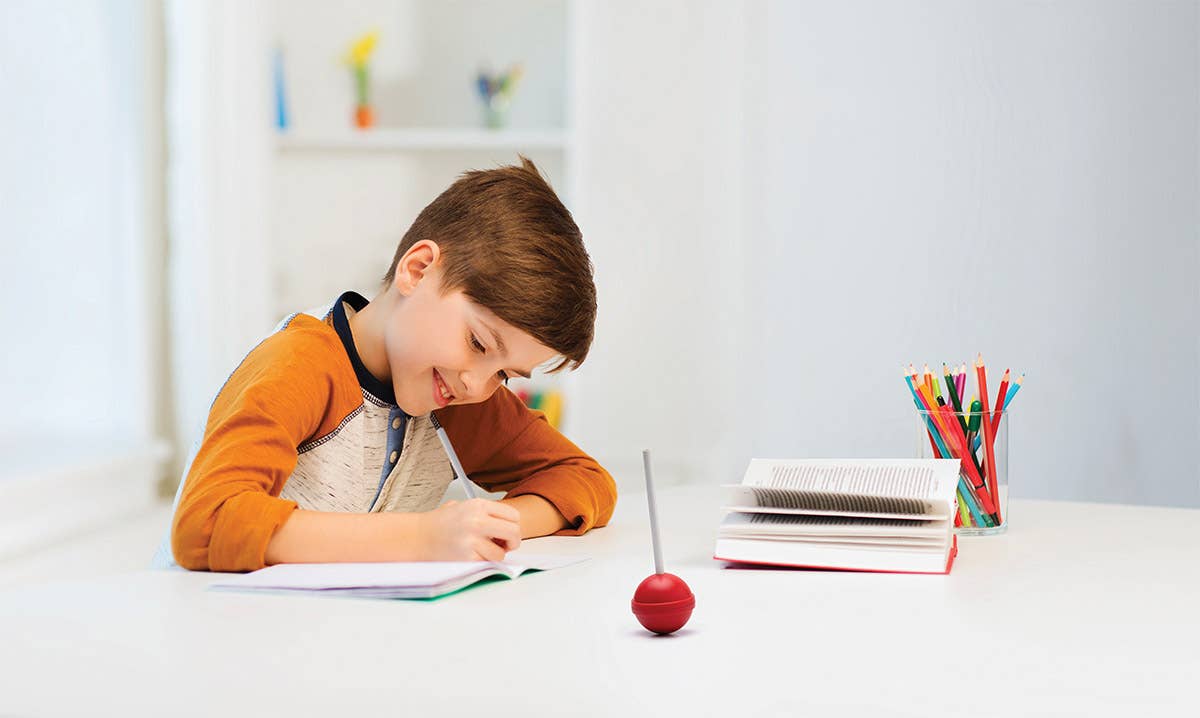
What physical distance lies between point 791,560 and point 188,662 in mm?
459

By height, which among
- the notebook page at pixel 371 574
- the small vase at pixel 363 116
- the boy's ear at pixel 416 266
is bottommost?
the notebook page at pixel 371 574

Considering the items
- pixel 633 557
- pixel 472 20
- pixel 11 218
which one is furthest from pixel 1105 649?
pixel 472 20

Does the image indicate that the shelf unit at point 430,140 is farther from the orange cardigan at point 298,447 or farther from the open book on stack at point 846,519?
the open book on stack at point 846,519

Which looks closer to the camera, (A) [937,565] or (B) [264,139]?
(A) [937,565]

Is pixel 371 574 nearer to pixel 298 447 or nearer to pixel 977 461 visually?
pixel 298 447

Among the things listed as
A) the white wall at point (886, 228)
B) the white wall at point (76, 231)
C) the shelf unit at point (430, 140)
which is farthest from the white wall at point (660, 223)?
the white wall at point (76, 231)

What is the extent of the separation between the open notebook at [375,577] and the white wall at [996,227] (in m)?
1.29

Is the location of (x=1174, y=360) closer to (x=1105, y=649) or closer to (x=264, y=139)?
(x=1105, y=649)

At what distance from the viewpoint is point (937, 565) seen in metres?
0.88

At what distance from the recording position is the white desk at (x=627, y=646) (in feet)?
1.82

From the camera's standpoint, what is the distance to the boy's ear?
3.58ft

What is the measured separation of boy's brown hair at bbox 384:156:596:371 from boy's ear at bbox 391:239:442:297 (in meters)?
0.01

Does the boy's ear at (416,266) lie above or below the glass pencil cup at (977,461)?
above

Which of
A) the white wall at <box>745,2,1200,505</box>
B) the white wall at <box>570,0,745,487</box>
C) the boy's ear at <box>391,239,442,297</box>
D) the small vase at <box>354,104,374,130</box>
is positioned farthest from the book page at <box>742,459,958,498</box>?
the small vase at <box>354,104,374,130</box>
